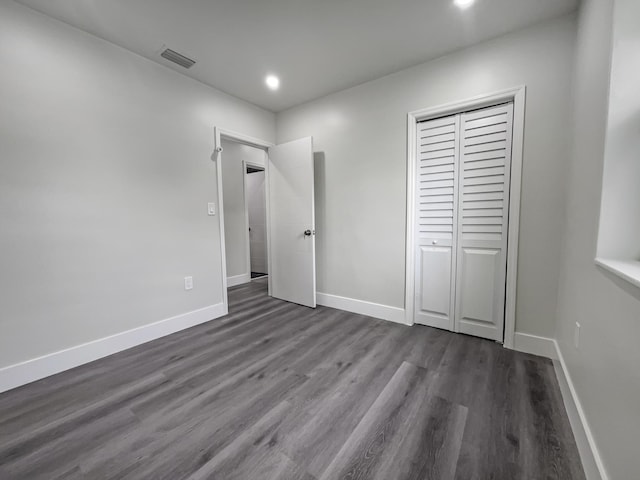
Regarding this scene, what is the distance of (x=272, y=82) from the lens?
8.87 ft

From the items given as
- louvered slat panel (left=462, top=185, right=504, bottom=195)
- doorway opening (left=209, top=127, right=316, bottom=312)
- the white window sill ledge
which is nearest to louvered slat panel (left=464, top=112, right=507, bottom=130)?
louvered slat panel (left=462, top=185, right=504, bottom=195)

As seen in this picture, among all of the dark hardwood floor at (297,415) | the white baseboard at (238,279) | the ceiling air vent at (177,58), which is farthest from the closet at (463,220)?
the white baseboard at (238,279)

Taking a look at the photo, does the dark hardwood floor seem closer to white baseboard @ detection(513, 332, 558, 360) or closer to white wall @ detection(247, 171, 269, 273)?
white baseboard @ detection(513, 332, 558, 360)

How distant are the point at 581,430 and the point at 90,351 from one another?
3136 millimetres

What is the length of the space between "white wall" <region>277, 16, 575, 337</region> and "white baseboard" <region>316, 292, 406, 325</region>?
0.22 feet

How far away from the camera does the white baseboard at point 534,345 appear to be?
1.94m

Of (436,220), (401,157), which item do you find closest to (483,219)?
(436,220)

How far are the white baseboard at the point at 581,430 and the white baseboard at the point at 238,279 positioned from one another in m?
3.98

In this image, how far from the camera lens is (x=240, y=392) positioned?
163cm

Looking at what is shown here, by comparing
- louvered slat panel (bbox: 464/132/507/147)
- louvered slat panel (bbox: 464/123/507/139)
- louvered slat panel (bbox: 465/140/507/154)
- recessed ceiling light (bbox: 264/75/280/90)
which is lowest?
louvered slat panel (bbox: 465/140/507/154)

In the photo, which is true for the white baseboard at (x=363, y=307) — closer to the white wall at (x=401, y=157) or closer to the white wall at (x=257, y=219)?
the white wall at (x=401, y=157)

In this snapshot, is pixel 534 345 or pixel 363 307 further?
pixel 363 307

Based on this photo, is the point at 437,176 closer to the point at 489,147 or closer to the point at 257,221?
the point at 489,147

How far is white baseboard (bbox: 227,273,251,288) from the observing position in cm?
424
